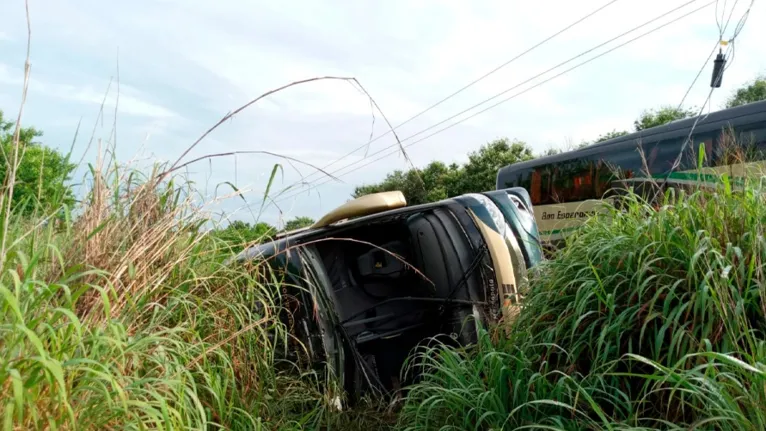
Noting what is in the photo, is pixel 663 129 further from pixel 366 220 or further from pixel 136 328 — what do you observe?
pixel 136 328

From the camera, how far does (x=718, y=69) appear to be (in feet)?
21.6

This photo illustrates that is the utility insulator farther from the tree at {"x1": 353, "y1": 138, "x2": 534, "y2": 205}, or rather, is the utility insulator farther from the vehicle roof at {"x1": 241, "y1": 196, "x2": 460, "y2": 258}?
the tree at {"x1": 353, "y1": 138, "x2": 534, "y2": 205}

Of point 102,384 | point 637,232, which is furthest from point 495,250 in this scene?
point 102,384

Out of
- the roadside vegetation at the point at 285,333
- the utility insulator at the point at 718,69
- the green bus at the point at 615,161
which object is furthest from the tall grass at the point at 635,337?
the green bus at the point at 615,161

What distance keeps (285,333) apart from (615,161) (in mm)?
9870

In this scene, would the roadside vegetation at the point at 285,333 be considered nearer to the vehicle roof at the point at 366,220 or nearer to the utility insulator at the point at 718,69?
the vehicle roof at the point at 366,220

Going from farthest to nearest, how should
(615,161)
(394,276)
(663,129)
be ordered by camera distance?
(615,161), (663,129), (394,276)

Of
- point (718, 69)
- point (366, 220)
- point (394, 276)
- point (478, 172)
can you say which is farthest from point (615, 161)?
point (478, 172)

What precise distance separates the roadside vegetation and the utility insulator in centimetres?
375

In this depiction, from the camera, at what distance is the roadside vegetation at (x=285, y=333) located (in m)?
2.04

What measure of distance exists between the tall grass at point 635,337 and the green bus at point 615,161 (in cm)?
435

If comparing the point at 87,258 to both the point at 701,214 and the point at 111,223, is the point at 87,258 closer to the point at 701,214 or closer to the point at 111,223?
the point at 111,223

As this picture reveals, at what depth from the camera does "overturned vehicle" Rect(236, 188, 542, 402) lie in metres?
3.96

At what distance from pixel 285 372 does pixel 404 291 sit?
4.57 feet
